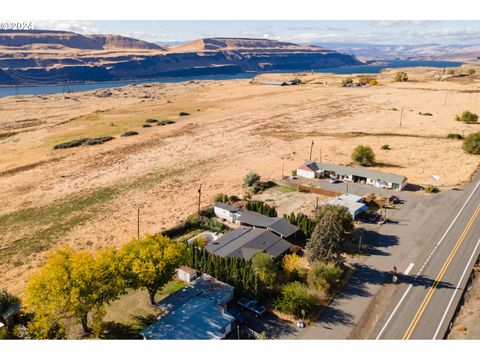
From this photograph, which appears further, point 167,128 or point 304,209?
point 167,128

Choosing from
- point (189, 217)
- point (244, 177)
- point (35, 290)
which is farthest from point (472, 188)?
point (35, 290)

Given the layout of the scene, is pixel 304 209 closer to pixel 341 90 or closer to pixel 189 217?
pixel 189 217

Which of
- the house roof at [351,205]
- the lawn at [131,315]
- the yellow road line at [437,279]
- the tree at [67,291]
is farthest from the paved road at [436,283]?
the tree at [67,291]

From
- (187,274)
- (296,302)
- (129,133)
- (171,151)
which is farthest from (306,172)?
(129,133)

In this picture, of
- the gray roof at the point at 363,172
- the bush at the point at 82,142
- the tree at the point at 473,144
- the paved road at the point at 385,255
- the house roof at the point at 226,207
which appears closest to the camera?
the paved road at the point at 385,255

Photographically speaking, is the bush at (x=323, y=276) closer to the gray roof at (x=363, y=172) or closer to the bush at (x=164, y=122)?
the gray roof at (x=363, y=172)
